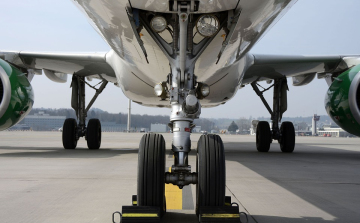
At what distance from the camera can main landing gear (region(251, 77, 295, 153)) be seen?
10555 millimetres

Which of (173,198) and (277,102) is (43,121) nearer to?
(277,102)

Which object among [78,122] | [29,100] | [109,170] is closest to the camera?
[109,170]

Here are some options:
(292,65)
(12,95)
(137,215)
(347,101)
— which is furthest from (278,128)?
(137,215)

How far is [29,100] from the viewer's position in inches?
360

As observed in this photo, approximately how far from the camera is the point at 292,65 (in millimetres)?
9734

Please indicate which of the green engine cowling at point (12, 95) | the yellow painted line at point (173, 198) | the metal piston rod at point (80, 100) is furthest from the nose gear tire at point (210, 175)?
the metal piston rod at point (80, 100)

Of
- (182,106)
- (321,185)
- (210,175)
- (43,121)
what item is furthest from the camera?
(43,121)

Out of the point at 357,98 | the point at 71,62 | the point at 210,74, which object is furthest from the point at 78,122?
the point at 357,98

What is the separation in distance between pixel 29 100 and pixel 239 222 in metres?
7.22

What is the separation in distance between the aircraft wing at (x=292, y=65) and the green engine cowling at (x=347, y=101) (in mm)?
1014

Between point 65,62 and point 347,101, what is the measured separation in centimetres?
626

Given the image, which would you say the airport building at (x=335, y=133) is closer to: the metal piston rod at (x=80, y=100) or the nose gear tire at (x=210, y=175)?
the metal piston rod at (x=80, y=100)

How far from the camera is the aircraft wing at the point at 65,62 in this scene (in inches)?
365

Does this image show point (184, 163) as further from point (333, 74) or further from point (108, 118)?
point (108, 118)
